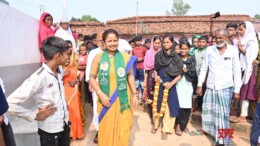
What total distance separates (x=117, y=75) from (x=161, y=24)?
16.9 meters

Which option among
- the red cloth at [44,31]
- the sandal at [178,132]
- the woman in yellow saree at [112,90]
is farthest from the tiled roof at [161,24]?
the woman in yellow saree at [112,90]

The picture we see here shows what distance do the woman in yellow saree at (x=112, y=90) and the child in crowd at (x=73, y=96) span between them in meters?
1.14

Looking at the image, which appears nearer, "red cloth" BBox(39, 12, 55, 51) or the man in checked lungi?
the man in checked lungi

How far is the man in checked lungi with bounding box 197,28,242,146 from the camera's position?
3268 mm

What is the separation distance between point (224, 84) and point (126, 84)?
5.68 ft

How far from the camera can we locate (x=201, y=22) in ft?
60.2

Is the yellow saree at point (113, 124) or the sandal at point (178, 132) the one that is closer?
the yellow saree at point (113, 124)

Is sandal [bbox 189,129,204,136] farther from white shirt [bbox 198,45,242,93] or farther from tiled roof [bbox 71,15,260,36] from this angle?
tiled roof [bbox 71,15,260,36]

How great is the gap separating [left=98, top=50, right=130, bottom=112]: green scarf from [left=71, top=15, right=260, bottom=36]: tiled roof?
575 inches

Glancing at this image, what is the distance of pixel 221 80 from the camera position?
3295mm

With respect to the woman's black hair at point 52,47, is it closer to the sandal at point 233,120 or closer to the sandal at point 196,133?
the sandal at point 196,133

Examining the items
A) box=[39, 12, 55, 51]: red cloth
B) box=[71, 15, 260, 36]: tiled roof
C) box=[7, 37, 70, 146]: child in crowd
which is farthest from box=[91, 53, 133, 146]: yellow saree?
box=[71, 15, 260, 36]: tiled roof

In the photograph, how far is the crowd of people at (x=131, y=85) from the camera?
192 cm

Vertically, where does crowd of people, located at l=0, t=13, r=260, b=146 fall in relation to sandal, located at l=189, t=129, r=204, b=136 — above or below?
above
